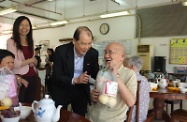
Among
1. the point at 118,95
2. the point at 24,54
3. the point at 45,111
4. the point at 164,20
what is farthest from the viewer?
the point at 164,20

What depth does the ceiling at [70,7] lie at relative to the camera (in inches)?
254

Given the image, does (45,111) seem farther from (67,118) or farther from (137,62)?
(137,62)

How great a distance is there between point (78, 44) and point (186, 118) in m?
1.75

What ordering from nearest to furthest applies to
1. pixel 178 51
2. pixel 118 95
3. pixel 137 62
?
pixel 118 95 → pixel 137 62 → pixel 178 51

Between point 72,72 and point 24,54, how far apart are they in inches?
28.0

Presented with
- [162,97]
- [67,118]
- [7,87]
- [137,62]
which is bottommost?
[162,97]

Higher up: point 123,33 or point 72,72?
point 123,33

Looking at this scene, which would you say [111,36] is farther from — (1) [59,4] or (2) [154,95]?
(2) [154,95]

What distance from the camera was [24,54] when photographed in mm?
2162

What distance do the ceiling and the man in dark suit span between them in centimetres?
476

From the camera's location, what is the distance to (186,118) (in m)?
2.38

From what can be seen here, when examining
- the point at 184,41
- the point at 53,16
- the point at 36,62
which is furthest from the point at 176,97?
the point at 53,16

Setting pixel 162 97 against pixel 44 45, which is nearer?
pixel 162 97

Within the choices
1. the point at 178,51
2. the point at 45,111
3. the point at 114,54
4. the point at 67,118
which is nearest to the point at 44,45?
the point at 178,51
